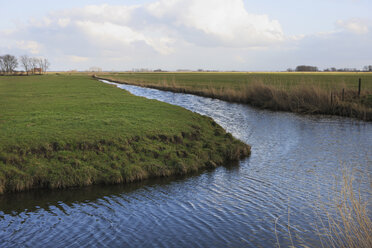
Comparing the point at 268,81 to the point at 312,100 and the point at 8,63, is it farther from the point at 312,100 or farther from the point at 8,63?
the point at 8,63

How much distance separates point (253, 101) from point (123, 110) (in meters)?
20.3

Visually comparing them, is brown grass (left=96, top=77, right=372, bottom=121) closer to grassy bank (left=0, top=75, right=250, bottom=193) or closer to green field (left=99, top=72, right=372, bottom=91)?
green field (left=99, top=72, right=372, bottom=91)

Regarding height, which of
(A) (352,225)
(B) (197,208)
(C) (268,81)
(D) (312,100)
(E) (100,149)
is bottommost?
(B) (197,208)

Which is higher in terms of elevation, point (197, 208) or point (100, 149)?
point (100, 149)

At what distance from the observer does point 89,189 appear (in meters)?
11.7

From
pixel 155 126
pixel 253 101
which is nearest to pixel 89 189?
pixel 155 126

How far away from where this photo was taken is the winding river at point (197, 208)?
27.4 ft

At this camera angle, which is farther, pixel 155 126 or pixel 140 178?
pixel 155 126

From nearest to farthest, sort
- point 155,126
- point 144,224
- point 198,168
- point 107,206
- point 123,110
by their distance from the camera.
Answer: point 144,224
point 107,206
point 198,168
point 155,126
point 123,110

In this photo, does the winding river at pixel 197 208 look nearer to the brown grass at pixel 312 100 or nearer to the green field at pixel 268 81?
the brown grass at pixel 312 100

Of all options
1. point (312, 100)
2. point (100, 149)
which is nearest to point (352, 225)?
point (100, 149)

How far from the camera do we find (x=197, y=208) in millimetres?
10195

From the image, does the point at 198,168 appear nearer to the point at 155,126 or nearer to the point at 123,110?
the point at 155,126

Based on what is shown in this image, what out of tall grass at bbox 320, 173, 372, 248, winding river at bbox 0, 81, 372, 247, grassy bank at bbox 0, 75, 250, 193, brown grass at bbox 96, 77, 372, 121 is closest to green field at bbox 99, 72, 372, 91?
brown grass at bbox 96, 77, 372, 121
